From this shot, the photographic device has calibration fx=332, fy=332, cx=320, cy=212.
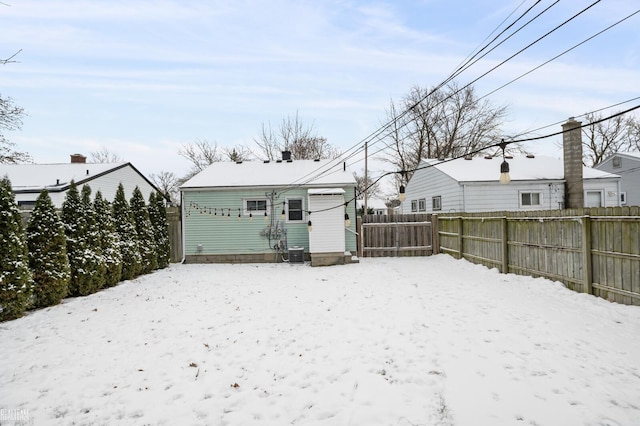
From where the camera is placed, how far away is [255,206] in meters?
13.0

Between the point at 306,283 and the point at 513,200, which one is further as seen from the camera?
the point at 513,200

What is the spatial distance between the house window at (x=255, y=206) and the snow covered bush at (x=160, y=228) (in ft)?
9.67

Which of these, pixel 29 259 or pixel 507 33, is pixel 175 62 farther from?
pixel 507 33

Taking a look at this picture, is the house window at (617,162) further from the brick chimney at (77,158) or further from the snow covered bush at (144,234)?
the brick chimney at (77,158)

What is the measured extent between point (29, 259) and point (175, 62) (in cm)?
845

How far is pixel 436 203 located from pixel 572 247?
10.7m

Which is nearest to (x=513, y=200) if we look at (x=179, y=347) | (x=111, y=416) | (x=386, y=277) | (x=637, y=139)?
(x=386, y=277)

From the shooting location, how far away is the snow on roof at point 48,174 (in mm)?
16938

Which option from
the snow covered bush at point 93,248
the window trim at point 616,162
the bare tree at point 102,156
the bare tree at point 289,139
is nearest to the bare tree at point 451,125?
the bare tree at point 289,139

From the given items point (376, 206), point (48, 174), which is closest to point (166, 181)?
point (376, 206)

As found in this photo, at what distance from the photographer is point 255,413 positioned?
9.79 feet

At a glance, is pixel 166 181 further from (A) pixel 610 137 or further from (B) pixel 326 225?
(A) pixel 610 137

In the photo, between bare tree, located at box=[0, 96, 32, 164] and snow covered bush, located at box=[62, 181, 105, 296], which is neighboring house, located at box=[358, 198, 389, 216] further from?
snow covered bush, located at box=[62, 181, 105, 296]

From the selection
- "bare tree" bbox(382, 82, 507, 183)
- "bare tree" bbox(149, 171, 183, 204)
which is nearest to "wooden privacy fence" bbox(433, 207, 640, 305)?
"bare tree" bbox(382, 82, 507, 183)
